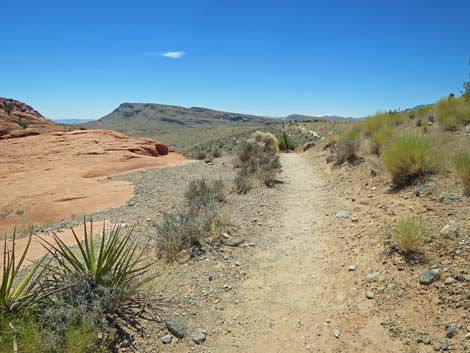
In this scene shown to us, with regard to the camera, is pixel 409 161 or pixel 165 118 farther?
pixel 165 118

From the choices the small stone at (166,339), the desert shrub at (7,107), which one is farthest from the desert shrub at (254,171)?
A: the desert shrub at (7,107)

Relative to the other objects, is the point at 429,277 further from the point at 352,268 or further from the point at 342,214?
the point at 342,214

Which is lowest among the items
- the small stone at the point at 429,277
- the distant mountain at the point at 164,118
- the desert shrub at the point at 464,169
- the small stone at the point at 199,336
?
the small stone at the point at 199,336

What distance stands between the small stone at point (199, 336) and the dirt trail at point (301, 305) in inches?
3.8

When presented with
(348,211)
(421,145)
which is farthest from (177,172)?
(421,145)

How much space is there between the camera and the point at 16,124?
1008 inches

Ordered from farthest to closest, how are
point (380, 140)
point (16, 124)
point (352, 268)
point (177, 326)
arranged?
point (16, 124), point (380, 140), point (352, 268), point (177, 326)

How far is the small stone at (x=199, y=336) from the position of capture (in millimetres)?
3964

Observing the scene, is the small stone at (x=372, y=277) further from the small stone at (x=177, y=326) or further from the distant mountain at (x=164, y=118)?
the distant mountain at (x=164, y=118)

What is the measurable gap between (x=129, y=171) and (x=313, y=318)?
13.0 m

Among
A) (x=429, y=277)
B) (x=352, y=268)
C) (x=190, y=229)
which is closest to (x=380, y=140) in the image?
(x=352, y=268)

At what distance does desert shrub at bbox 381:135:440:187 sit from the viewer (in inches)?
283

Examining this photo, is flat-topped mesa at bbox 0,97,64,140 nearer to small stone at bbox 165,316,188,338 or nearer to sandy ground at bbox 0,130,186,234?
sandy ground at bbox 0,130,186,234

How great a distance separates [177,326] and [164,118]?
142 meters
